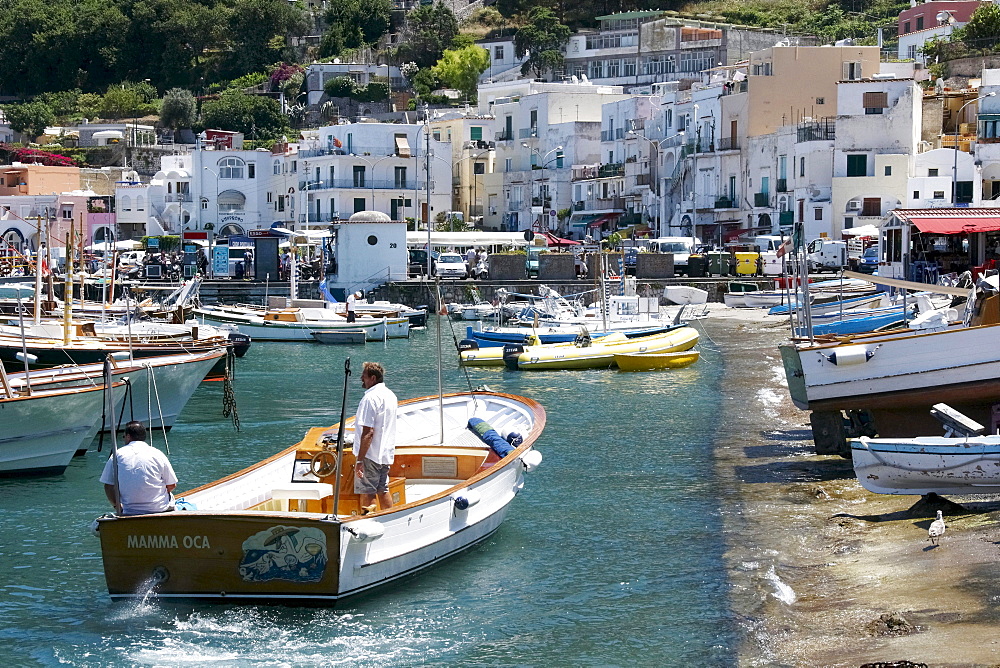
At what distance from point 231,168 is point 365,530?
82.5m

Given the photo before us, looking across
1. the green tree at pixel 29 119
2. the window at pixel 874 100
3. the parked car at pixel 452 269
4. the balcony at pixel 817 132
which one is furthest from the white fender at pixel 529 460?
the green tree at pixel 29 119

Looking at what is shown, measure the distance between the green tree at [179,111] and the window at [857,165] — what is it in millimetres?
73978

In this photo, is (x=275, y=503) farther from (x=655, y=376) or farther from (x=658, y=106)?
(x=658, y=106)

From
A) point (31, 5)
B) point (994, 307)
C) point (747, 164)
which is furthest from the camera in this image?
point (31, 5)

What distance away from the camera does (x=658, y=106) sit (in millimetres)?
85312

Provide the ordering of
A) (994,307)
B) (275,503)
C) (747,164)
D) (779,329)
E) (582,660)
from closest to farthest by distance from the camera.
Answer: (582,660) < (275,503) < (994,307) < (779,329) < (747,164)

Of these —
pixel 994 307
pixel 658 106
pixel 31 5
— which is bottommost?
pixel 994 307

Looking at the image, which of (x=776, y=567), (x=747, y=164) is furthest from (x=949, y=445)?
(x=747, y=164)

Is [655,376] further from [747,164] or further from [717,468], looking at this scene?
[747,164]

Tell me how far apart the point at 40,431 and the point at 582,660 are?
12129mm

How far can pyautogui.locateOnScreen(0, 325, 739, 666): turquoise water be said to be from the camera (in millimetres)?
13922

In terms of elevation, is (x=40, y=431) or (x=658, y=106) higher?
(x=658, y=106)

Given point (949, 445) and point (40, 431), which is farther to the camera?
point (40, 431)

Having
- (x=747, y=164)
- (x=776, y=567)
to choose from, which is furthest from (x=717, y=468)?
(x=747, y=164)
